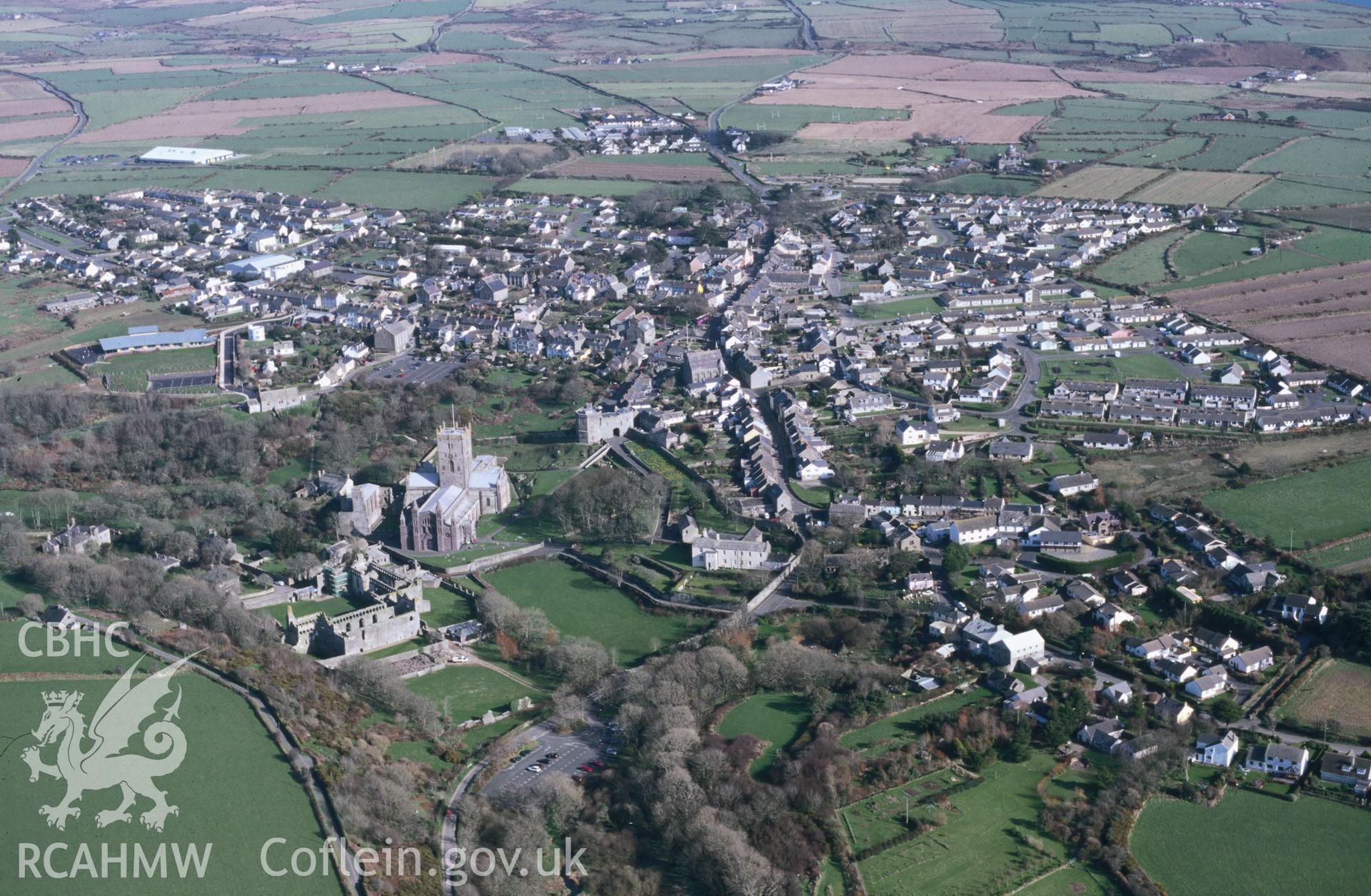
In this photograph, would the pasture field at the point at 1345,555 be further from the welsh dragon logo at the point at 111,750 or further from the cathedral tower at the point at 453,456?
the welsh dragon logo at the point at 111,750

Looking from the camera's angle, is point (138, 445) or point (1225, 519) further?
point (138, 445)

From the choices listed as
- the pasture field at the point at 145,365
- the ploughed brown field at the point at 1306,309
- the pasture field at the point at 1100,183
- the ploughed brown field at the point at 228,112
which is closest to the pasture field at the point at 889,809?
the ploughed brown field at the point at 1306,309

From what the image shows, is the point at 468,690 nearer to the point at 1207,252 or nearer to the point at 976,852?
the point at 976,852

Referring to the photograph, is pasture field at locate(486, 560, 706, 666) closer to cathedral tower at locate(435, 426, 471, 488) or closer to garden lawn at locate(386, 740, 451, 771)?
cathedral tower at locate(435, 426, 471, 488)

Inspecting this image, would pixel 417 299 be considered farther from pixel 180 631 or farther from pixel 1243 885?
pixel 1243 885

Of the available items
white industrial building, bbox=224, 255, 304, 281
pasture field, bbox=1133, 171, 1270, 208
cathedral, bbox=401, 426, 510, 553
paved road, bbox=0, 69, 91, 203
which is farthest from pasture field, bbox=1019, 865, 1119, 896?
paved road, bbox=0, 69, 91, 203

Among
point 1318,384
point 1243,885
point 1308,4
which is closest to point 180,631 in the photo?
point 1243,885
